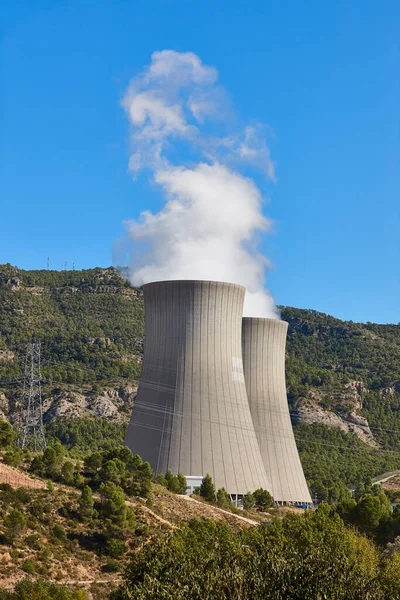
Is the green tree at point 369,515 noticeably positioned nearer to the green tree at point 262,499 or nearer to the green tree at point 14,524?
the green tree at point 262,499

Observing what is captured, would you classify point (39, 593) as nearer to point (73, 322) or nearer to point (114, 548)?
point (114, 548)

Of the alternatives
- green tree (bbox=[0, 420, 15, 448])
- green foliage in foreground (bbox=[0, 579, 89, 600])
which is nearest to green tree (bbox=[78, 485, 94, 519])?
green tree (bbox=[0, 420, 15, 448])

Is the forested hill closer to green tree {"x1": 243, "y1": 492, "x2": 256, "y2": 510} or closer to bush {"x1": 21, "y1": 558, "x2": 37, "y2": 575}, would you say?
green tree {"x1": 243, "y1": 492, "x2": 256, "y2": 510}

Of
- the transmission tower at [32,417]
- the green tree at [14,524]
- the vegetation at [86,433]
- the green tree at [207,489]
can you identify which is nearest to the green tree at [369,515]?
the green tree at [207,489]

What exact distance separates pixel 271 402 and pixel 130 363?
47117 millimetres

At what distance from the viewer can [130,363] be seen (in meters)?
93.7

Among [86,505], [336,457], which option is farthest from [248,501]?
[336,457]

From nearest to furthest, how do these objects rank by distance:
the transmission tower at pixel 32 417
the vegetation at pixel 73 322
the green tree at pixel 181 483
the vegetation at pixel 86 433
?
the green tree at pixel 181 483, the transmission tower at pixel 32 417, the vegetation at pixel 86 433, the vegetation at pixel 73 322

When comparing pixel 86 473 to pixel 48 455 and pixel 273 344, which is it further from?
pixel 273 344

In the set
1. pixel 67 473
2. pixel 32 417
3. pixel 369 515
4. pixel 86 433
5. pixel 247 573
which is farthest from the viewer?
pixel 86 433

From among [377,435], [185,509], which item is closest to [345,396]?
[377,435]

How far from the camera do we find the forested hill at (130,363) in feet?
266

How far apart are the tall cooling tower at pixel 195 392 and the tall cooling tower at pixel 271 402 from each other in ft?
19.7

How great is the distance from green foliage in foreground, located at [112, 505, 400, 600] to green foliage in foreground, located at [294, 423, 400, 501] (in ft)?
125
